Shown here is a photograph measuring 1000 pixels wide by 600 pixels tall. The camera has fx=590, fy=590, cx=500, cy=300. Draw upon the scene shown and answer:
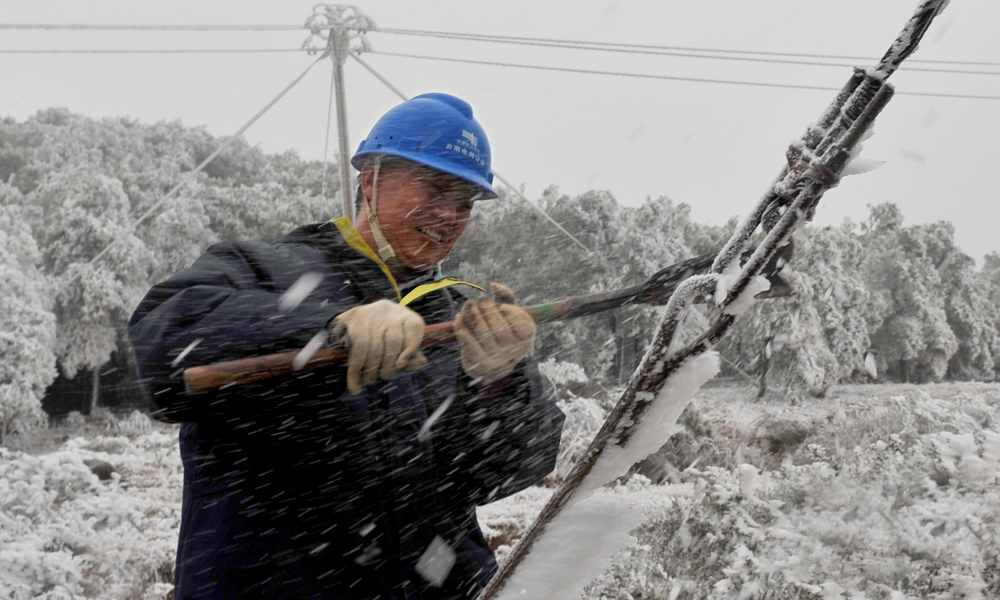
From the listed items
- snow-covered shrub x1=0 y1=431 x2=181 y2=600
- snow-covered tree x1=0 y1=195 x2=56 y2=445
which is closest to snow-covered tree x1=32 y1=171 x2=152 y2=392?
snow-covered tree x1=0 y1=195 x2=56 y2=445

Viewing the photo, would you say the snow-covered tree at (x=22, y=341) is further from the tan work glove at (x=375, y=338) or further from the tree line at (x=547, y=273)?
the tan work glove at (x=375, y=338)

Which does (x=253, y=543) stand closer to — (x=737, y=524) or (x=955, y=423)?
(x=737, y=524)

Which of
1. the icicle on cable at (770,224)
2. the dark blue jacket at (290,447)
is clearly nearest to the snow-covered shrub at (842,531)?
the dark blue jacket at (290,447)

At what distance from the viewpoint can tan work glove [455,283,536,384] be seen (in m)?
1.30

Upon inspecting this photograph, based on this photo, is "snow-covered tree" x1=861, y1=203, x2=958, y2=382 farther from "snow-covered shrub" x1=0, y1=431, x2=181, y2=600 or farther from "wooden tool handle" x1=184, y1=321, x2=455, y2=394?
"snow-covered shrub" x1=0, y1=431, x2=181, y2=600

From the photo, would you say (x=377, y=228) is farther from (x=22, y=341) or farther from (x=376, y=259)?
(x=22, y=341)

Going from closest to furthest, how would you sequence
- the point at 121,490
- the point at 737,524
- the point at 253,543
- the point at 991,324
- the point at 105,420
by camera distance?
1. the point at 253,543
2. the point at 737,524
3. the point at 121,490
4. the point at 991,324
5. the point at 105,420

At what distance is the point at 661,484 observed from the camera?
4367 millimetres

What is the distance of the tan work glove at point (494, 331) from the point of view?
1.30 meters

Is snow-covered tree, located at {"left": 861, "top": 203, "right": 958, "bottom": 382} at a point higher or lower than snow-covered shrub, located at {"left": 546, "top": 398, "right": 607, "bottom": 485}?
higher

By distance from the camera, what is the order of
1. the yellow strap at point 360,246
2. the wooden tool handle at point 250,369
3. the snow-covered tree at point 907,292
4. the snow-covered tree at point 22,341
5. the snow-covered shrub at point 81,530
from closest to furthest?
the wooden tool handle at point 250,369
the yellow strap at point 360,246
the snow-covered shrub at point 81,530
the snow-covered tree at point 907,292
the snow-covered tree at point 22,341

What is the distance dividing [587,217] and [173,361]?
213 inches

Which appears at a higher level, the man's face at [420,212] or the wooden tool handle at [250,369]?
the man's face at [420,212]

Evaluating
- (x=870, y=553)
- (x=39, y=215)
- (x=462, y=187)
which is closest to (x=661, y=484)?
(x=870, y=553)
